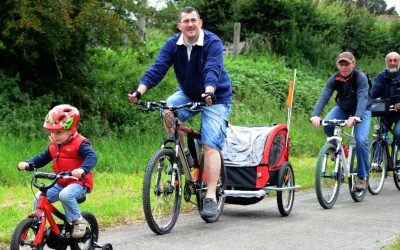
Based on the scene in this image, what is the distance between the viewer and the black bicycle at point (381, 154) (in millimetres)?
10945

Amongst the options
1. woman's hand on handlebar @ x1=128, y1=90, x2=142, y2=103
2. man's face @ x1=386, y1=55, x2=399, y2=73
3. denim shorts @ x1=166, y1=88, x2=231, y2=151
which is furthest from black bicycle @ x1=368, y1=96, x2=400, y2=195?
woman's hand on handlebar @ x1=128, y1=90, x2=142, y2=103

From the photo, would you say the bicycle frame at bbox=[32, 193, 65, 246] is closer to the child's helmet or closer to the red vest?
the red vest

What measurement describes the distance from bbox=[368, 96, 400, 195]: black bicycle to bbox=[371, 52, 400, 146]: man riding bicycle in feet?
0.31

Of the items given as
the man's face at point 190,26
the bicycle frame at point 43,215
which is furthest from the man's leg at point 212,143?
the bicycle frame at point 43,215

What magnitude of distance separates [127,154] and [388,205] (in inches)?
180

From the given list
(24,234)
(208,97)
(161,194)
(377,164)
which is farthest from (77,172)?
(377,164)

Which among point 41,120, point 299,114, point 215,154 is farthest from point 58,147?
point 299,114

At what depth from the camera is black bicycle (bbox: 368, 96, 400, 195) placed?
1095cm

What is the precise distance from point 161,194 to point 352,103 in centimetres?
359

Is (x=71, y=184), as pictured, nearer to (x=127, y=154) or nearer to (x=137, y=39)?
(x=127, y=154)

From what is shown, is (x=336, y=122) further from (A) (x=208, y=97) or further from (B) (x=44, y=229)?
(B) (x=44, y=229)

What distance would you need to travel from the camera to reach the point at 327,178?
954 centimetres

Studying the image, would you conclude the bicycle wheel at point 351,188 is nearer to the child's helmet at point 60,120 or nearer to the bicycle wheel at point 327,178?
the bicycle wheel at point 327,178

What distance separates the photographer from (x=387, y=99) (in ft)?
36.9
